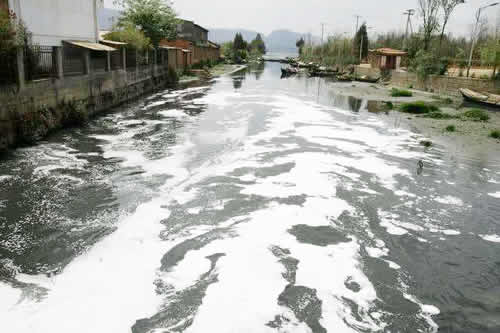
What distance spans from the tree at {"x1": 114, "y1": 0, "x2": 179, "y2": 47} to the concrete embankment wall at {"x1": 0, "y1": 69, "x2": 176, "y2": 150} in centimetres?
1162

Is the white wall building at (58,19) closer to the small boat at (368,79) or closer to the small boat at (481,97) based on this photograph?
the small boat at (481,97)

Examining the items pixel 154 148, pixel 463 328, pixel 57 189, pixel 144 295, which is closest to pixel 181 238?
pixel 144 295

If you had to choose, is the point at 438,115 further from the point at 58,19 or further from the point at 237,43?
the point at 237,43

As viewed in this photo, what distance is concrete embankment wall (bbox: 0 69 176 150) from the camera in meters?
12.6

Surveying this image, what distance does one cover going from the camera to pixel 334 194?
32.2ft

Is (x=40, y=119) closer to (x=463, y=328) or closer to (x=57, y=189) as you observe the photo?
(x=57, y=189)

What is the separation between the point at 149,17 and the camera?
3400cm

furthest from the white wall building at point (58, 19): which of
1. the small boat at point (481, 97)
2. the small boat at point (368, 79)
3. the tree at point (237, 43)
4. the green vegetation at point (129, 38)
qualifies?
the tree at point (237, 43)

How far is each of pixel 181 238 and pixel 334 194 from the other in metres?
4.09

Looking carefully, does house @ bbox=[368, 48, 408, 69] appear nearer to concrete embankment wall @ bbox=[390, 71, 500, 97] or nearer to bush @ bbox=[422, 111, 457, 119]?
concrete embankment wall @ bbox=[390, 71, 500, 97]

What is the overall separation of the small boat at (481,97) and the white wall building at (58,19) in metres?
25.4

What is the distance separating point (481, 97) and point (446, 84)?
6.47 m

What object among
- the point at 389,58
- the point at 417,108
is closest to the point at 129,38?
the point at 417,108

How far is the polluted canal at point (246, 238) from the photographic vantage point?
5469 mm
